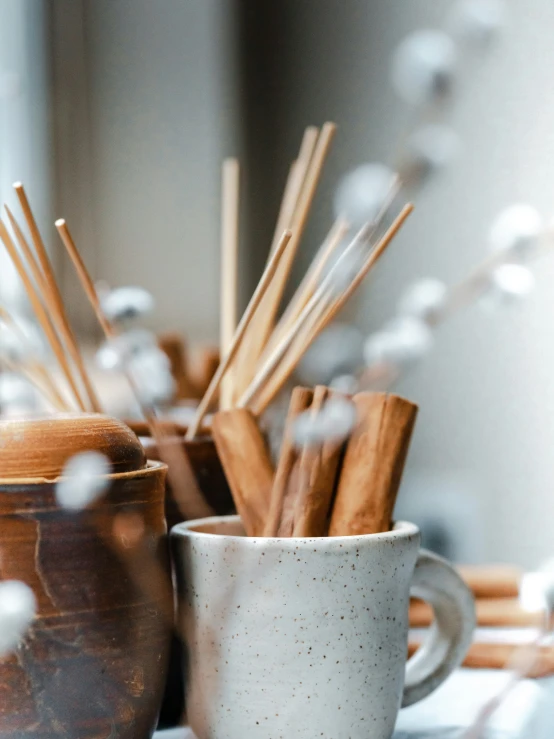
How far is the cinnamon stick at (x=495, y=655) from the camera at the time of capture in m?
0.46

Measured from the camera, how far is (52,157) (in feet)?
3.19

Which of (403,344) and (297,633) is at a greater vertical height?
(403,344)

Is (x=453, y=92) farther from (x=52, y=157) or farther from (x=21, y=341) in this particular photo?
(x=52, y=157)

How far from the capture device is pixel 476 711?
1.34 ft

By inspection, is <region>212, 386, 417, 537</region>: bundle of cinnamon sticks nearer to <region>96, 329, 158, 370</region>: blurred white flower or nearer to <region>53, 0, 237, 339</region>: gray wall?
<region>96, 329, 158, 370</region>: blurred white flower

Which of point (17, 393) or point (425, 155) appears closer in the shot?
point (425, 155)

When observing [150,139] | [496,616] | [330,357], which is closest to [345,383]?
[330,357]

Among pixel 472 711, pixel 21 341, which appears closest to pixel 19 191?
pixel 21 341

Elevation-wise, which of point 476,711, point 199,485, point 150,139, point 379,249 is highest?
point 150,139

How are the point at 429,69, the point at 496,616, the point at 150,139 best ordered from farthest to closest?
the point at 150,139 → the point at 496,616 → the point at 429,69

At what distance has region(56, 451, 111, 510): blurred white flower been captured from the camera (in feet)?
0.98

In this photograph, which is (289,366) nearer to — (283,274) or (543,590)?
(283,274)

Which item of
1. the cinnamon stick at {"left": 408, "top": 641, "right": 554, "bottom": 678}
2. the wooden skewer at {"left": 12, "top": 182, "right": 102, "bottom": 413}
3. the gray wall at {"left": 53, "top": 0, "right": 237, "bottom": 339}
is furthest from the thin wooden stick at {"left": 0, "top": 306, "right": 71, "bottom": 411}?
the gray wall at {"left": 53, "top": 0, "right": 237, "bottom": 339}

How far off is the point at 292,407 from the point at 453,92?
0.14m
